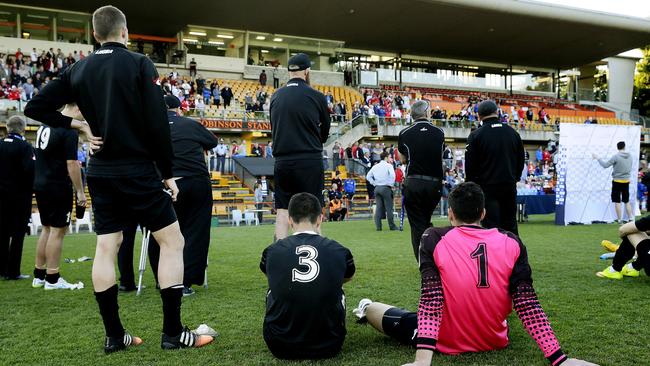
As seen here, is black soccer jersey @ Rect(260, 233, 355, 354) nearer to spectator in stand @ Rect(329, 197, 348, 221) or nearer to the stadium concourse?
the stadium concourse

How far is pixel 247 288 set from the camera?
Result: 579 cm

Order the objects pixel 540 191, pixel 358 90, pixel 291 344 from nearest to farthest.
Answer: pixel 291 344, pixel 540 191, pixel 358 90

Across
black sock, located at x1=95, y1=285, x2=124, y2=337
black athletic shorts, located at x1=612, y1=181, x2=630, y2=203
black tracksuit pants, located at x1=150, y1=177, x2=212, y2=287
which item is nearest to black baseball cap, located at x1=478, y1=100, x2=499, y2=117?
black tracksuit pants, located at x1=150, y1=177, x2=212, y2=287

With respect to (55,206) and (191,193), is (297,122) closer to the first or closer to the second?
(191,193)

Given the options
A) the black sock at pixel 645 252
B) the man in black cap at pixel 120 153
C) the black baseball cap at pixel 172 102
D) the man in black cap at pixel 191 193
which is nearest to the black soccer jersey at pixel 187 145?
the man in black cap at pixel 191 193

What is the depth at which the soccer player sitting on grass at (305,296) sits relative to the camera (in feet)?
10.6

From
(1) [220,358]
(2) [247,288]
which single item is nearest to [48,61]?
(2) [247,288]

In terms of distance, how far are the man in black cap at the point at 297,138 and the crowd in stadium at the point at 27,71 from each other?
72.4 feet

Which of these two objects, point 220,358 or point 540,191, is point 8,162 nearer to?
point 220,358

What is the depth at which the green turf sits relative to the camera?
3391 mm

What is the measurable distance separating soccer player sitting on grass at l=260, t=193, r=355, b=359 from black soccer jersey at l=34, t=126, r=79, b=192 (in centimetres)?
360

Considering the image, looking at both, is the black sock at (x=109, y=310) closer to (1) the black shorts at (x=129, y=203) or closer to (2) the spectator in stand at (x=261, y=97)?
(1) the black shorts at (x=129, y=203)

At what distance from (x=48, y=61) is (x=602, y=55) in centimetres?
4066

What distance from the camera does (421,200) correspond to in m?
6.22
